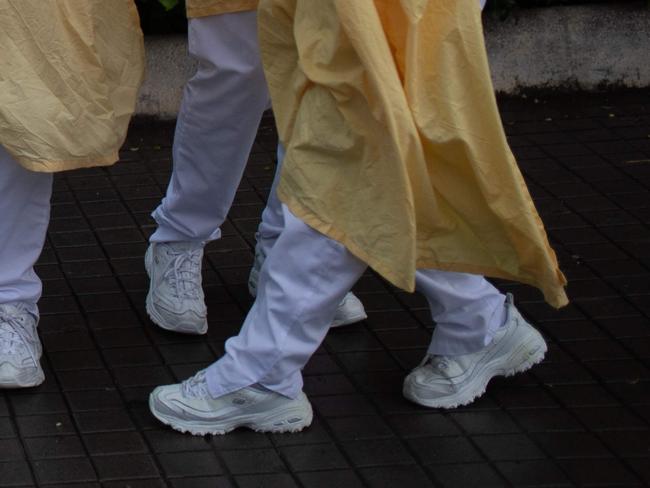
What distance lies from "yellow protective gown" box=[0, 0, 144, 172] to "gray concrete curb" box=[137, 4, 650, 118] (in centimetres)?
292

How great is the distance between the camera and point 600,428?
371 centimetres

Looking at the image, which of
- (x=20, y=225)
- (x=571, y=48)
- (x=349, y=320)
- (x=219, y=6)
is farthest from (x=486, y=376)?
(x=571, y=48)

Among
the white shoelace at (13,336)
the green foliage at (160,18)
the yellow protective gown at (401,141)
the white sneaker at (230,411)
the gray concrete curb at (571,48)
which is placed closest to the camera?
the yellow protective gown at (401,141)

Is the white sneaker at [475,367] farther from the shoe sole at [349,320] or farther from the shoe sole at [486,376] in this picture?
the shoe sole at [349,320]

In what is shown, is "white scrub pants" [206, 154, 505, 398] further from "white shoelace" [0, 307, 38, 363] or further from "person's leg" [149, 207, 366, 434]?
"white shoelace" [0, 307, 38, 363]

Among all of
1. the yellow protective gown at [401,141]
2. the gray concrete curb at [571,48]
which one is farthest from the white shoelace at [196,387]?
the gray concrete curb at [571,48]

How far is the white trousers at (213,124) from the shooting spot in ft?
12.7

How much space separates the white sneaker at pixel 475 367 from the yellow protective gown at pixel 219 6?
1023 millimetres

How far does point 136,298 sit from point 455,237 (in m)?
1.34

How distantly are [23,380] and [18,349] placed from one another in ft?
→ 0.30

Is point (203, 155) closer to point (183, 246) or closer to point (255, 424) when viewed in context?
point (183, 246)

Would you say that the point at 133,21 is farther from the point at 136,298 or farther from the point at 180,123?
the point at 136,298

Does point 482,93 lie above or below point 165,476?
above

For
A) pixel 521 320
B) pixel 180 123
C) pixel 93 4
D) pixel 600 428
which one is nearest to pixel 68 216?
pixel 180 123
